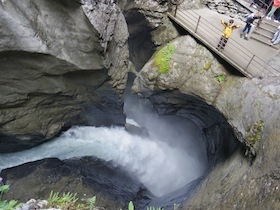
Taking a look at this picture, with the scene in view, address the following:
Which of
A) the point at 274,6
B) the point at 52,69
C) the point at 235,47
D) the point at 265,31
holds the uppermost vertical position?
the point at 274,6

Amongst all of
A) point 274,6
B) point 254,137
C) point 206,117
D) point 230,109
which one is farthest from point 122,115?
point 274,6

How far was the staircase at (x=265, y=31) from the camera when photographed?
36.4 feet

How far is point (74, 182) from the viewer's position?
9.44m

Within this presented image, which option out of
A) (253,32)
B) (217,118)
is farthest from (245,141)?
(253,32)

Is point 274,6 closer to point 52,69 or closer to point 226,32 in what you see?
point 226,32

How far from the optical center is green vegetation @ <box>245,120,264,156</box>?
6.71 m

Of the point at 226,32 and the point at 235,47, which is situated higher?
the point at 226,32

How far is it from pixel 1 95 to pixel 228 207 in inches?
313

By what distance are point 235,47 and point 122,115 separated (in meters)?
6.27

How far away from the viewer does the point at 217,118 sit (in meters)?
9.89

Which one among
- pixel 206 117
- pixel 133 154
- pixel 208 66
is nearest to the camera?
pixel 208 66

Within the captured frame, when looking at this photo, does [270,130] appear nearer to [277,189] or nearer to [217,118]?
[277,189]

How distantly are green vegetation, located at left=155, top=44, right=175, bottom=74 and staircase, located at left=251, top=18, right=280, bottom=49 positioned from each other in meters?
4.18

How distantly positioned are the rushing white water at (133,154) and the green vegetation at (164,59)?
15.7ft
